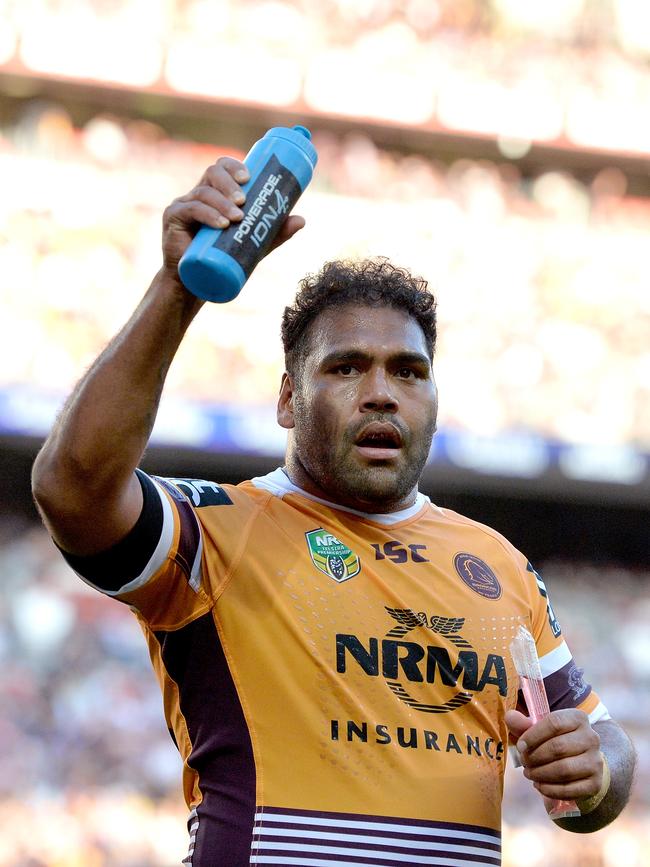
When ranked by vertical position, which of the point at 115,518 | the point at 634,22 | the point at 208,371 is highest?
the point at 634,22

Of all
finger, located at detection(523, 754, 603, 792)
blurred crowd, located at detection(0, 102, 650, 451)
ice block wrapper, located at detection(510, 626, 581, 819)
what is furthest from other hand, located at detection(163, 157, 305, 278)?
blurred crowd, located at detection(0, 102, 650, 451)

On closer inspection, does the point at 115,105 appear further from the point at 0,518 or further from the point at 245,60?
the point at 0,518

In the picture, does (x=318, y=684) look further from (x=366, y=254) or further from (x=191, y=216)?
(x=366, y=254)

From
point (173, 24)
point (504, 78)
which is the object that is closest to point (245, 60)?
point (173, 24)

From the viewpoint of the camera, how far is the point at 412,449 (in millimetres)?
2400

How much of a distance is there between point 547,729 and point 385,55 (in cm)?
1042

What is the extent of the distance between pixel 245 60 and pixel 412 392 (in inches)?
368

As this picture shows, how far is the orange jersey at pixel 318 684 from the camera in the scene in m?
2.09

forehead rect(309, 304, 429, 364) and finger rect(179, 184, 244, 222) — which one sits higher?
finger rect(179, 184, 244, 222)

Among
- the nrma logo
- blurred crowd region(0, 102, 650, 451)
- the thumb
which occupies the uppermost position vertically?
blurred crowd region(0, 102, 650, 451)

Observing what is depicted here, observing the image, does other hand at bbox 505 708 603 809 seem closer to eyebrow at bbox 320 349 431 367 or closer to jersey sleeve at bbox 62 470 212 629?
jersey sleeve at bbox 62 470 212 629

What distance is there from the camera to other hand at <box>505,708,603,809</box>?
1.97 metres

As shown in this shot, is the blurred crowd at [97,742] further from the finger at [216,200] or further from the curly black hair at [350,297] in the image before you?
the finger at [216,200]

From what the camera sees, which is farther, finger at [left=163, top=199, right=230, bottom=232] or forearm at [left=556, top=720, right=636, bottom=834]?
forearm at [left=556, top=720, right=636, bottom=834]
